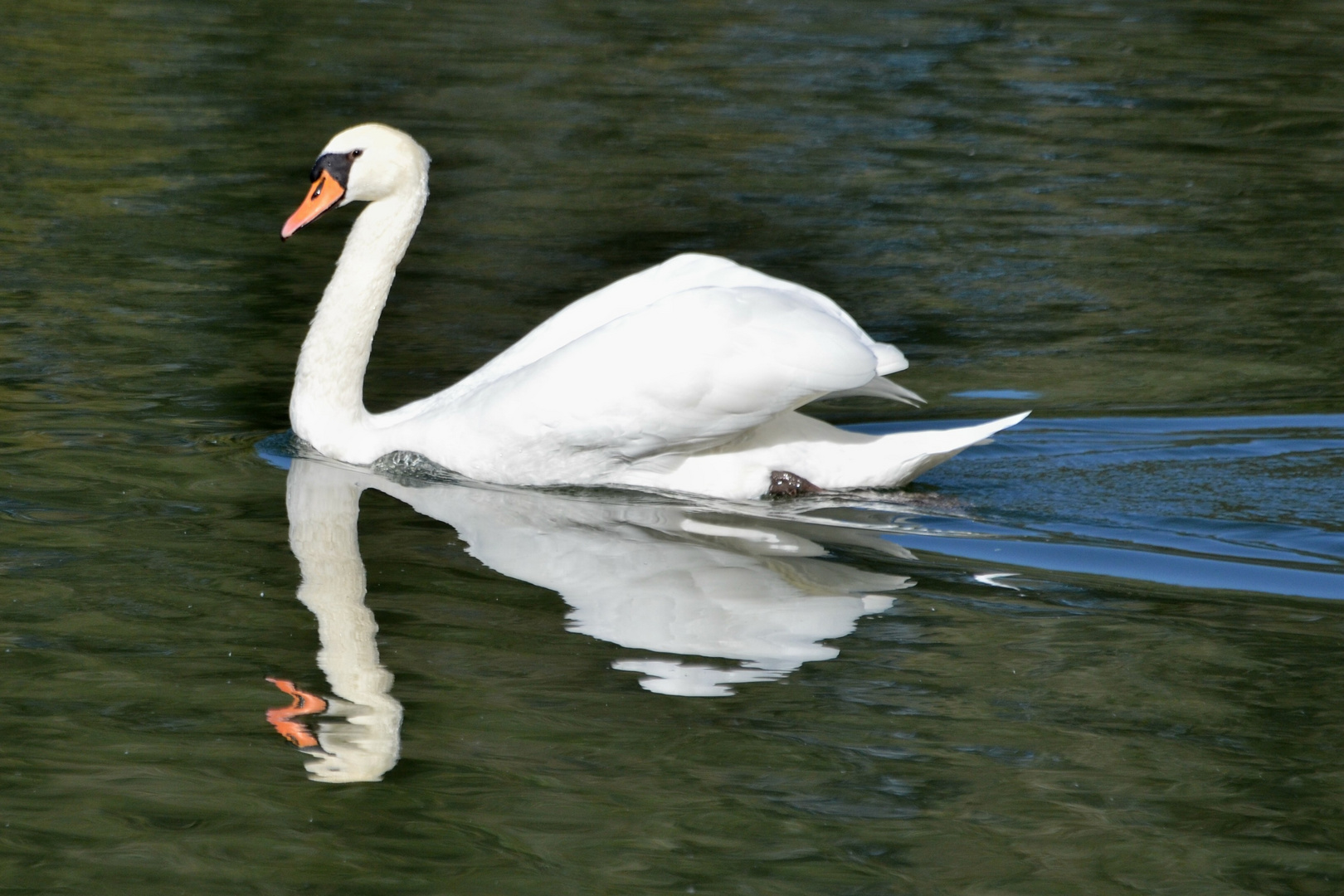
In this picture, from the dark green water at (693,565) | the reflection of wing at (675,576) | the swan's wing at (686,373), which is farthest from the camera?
the swan's wing at (686,373)

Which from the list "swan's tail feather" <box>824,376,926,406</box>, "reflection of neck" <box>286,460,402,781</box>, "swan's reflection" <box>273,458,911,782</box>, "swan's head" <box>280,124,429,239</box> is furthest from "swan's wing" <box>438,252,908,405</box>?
"swan's head" <box>280,124,429,239</box>

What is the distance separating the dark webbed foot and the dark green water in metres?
0.06

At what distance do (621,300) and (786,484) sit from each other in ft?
2.98

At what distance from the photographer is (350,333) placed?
23.5 ft

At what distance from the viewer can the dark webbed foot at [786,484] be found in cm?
659

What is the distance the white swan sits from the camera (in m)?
6.15

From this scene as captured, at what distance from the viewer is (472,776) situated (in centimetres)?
417

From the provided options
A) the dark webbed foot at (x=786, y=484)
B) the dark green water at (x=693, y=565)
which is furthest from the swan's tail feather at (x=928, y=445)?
the dark webbed foot at (x=786, y=484)

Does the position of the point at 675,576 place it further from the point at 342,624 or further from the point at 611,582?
the point at 342,624

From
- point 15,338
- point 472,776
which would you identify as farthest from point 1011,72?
point 472,776

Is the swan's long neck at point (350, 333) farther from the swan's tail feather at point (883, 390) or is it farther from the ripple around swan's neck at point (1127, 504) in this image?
the swan's tail feather at point (883, 390)

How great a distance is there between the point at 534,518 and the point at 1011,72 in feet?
39.7

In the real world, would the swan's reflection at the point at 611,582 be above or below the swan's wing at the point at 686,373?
below

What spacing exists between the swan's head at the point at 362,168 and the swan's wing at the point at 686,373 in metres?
1.26
